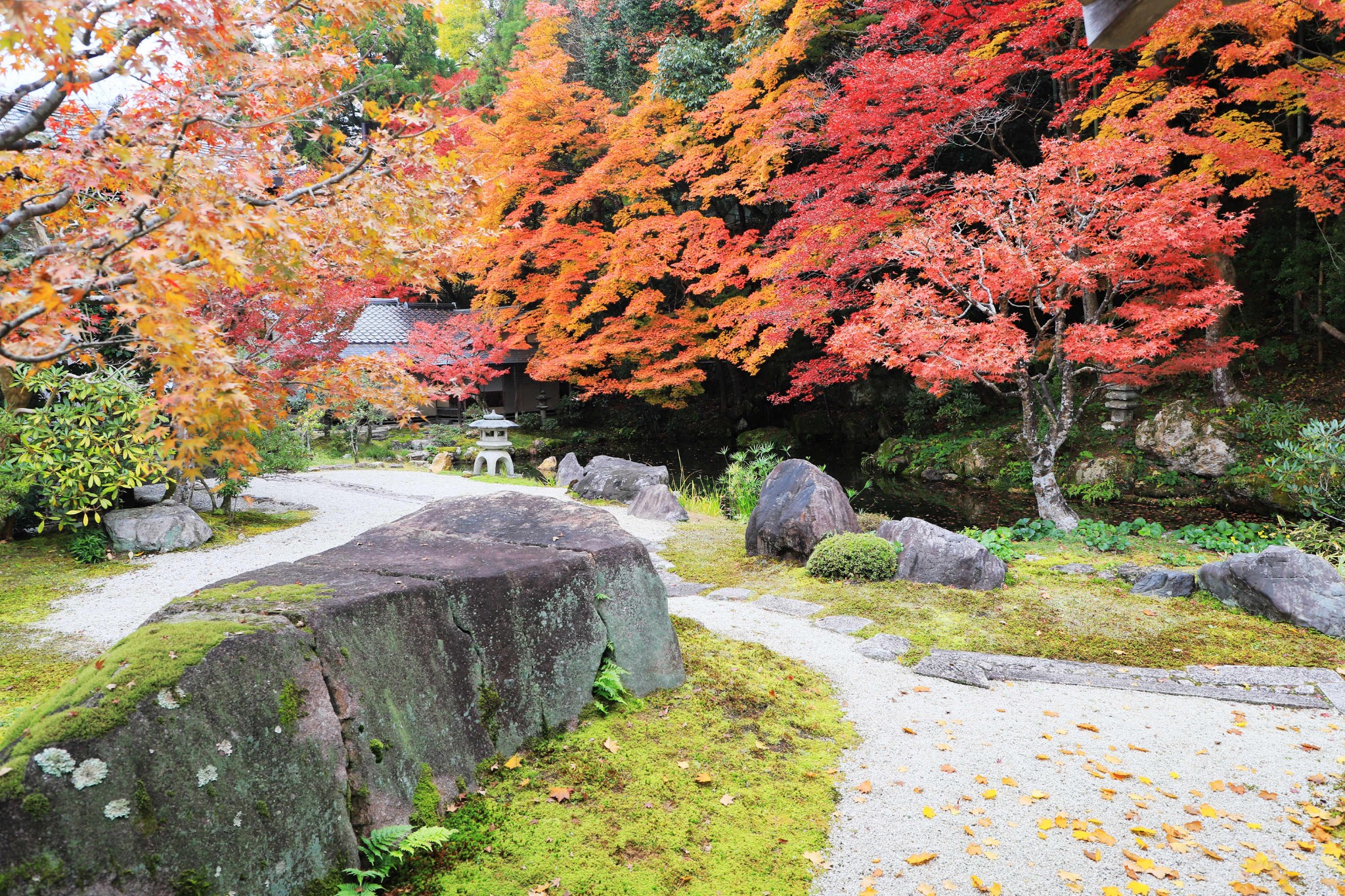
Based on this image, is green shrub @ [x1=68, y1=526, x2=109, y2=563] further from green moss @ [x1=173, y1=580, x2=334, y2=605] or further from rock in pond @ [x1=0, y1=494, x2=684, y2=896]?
green moss @ [x1=173, y1=580, x2=334, y2=605]

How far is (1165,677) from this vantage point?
15.0ft

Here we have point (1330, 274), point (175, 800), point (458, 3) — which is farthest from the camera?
point (458, 3)

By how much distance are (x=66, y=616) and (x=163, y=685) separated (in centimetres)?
469

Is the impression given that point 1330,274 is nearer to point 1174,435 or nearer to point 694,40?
point 1174,435

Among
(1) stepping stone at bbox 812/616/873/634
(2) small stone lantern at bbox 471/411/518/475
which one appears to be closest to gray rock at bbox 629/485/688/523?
(1) stepping stone at bbox 812/616/873/634

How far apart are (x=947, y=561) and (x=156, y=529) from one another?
774 cm

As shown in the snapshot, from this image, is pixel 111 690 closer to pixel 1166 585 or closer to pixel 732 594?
pixel 732 594

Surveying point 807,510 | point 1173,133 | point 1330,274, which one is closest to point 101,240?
point 807,510

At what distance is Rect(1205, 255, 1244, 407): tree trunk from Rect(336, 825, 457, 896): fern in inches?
484

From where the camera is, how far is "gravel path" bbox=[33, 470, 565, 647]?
18.1ft

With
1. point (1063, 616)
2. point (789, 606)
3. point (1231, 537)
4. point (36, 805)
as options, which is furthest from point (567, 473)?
point (36, 805)

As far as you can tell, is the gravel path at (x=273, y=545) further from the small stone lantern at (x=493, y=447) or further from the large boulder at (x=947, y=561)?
the large boulder at (x=947, y=561)

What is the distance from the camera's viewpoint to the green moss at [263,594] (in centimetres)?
263

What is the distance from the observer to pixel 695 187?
44.8ft
